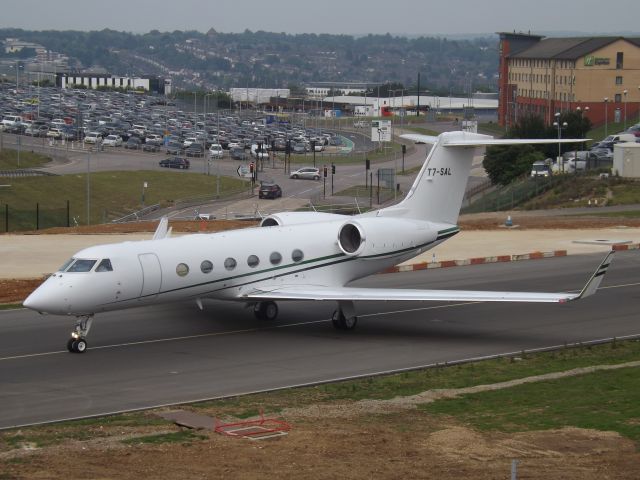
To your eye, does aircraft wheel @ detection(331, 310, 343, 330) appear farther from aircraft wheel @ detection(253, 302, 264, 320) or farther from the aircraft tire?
aircraft wheel @ detection(253, 302, 264, 320)

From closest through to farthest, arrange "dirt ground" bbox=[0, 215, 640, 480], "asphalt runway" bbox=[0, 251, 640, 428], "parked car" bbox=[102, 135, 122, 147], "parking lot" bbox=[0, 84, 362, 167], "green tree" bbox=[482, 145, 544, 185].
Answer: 1. "dirt ground" bbox=[0, 215, 640, 480]
2. "asphalt runway" bbox=[0, 251, 640, 428]
3. "green tree" bbox=[482, 145, 544, 185]
4. "parking lot" bbox=[0, 84, 362, 167]
5. "parked car" bbox=[102, 135, 122, 147]

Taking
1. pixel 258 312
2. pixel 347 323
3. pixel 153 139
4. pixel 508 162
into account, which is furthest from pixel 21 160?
pixel 347 323

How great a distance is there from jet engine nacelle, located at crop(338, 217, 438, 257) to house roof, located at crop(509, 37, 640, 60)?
107 meters

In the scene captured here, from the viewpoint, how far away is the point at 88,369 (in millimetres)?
26703

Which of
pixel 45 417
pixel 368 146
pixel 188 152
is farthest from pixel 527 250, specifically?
pixel 368 146

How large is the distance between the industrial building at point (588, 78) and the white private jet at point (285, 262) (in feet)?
322

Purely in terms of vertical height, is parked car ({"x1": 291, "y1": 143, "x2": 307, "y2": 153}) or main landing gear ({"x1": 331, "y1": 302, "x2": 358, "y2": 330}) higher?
parked car ({"x1": 291, "y1": 143, "x2": 307, "y2": 153})

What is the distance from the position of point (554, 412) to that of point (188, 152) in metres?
113

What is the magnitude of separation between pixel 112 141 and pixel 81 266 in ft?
382

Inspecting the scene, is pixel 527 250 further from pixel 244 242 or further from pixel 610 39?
pixel 610 39

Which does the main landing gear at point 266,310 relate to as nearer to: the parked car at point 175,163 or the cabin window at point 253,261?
the cabin window at point 253,261

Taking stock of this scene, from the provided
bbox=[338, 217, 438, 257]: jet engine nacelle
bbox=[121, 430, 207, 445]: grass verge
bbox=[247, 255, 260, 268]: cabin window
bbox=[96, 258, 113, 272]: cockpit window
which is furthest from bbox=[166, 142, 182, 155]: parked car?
bbox=[121, 430, 207, 445]: grass verge

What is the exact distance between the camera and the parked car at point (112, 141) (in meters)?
142

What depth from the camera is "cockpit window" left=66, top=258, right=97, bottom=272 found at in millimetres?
28578
